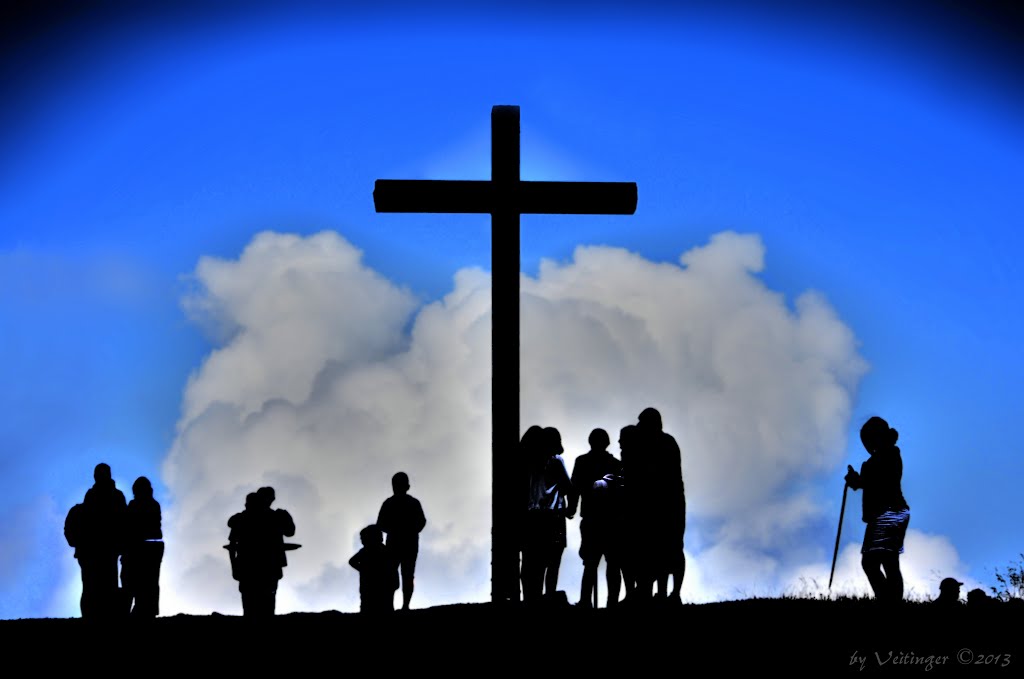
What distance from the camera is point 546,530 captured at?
13422mm

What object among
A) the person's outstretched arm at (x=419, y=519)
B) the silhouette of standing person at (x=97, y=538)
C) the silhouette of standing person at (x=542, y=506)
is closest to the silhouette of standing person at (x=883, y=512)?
the silhouette of standing person at (x=542, y=506)

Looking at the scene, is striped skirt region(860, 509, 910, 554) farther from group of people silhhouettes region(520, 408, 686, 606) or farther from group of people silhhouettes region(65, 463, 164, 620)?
group of people silhhouettes region(65, 463, 164, 620)

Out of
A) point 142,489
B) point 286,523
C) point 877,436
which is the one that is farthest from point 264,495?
point 877,436

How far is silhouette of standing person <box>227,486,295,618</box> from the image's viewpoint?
1475cm

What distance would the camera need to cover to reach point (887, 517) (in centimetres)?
1199

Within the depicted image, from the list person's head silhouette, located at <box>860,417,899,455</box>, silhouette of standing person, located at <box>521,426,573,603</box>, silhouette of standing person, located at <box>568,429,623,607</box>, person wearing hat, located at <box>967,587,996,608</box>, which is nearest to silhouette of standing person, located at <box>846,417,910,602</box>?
person's head silhouette, located at <box>860,417,899,455</box>

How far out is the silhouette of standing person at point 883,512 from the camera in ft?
39.2

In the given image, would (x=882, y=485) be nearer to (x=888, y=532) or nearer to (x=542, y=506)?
(x=888, y=532)

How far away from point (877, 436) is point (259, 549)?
6795 millimetres

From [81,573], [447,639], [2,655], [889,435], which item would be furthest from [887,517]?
[81,573]

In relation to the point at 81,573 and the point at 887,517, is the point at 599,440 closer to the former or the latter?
the point at 887,517

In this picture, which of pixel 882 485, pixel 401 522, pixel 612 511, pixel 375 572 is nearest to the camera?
pixel 882 485

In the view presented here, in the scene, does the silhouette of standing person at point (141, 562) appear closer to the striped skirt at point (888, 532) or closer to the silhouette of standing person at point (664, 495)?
the silhouette of standing person at point (664, 495)

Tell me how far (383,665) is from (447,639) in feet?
2.58
